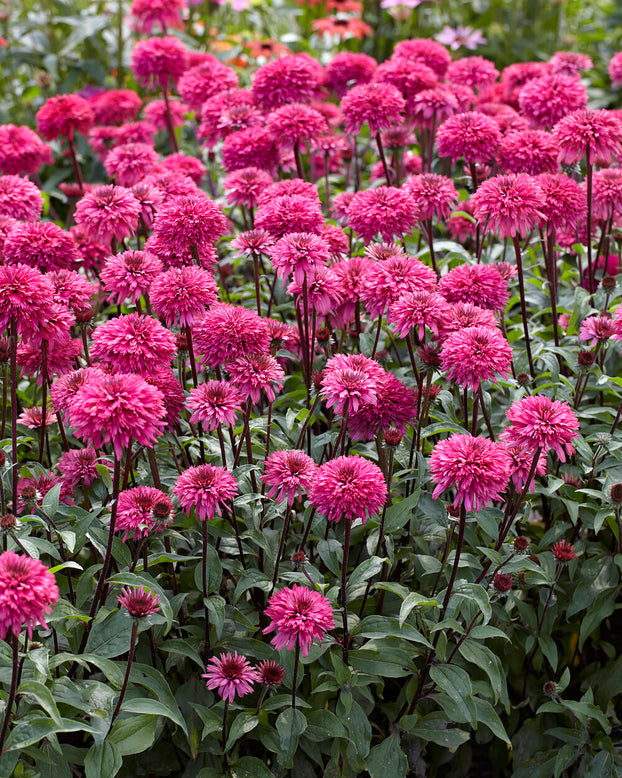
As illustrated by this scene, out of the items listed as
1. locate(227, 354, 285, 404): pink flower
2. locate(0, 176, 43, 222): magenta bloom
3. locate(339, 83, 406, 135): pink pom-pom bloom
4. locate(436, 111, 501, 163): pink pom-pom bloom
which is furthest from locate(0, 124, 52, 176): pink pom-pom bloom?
locate(227, 354, 285, 404): pink flower

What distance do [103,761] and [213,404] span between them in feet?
3.11

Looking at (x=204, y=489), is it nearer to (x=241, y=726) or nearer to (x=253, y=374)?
(x=253, y=374)

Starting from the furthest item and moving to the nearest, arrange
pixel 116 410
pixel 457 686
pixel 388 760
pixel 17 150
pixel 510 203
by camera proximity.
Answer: pixel 17 150 → pixel 510 203 → pixel 388 760 → pixel 457 686 → pixel 116 410

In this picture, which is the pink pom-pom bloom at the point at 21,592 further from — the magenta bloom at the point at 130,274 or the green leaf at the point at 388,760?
the green leaf at the point at 388,760

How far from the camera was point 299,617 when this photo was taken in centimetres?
203

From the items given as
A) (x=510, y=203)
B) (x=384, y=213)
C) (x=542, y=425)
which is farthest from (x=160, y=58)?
(x=542, y=425)

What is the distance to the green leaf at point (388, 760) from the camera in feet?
7.98

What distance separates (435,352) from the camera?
98.0 inches

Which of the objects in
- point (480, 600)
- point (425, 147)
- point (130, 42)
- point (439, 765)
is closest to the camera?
point (480, 600)

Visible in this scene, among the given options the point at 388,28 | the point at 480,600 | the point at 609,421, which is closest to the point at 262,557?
the point at 480,600

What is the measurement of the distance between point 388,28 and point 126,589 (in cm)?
683

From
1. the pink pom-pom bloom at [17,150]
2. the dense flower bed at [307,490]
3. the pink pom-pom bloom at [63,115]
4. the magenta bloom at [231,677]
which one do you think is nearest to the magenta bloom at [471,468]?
the dense flower bed at [307,490]

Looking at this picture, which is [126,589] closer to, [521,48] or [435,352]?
[435,352]

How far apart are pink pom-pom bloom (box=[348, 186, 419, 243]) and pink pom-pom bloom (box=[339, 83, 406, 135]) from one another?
63 centimetres
